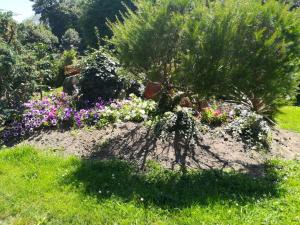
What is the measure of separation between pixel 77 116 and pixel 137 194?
380 cm

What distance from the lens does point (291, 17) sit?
7.20 metres

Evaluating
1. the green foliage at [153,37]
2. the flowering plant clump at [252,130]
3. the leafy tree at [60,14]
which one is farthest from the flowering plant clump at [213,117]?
the leafy tree at [60,14]

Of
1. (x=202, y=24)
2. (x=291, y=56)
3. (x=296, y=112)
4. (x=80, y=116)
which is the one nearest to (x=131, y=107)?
(x=80, y=116)

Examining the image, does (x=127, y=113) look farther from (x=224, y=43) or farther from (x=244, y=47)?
(x=244, y=47)

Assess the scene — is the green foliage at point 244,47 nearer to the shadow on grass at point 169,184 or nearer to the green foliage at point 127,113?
the shadow on grass at point 169,184

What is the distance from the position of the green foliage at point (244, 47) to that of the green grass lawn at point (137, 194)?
1.58 meters

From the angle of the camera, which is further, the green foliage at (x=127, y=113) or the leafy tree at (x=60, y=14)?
the leafy tree at (x=60, y=14)

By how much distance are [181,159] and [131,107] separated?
109 inches

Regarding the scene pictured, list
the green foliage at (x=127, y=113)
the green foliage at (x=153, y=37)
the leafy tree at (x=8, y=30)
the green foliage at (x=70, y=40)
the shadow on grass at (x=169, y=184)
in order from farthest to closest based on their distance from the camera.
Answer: the green foliage at (x=70, y=40), the leafy tree at (x=8, y=30), the green foliage at (x=127, y=113), the green foliage at (x=153, y=37), the shadow on grass at (x=169, y=184)

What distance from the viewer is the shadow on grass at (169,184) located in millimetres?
5766

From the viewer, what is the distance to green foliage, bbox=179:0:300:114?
693cm

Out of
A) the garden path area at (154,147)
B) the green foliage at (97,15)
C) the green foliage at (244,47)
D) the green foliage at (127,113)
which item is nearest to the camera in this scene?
the green foliage at (244,47)

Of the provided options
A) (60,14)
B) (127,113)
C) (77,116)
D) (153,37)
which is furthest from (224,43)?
(60,14)

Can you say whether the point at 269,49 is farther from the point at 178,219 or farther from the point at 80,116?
the point at 80,116
